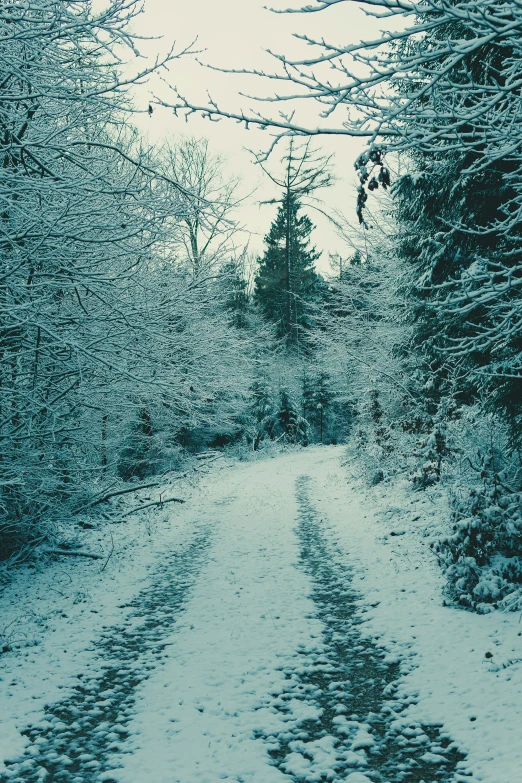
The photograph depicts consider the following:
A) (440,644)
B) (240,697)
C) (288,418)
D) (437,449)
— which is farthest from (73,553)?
(288,418)

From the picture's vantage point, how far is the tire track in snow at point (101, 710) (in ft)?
12.8

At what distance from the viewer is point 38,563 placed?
9117 mm

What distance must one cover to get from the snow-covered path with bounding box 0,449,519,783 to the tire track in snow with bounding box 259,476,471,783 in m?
0.01

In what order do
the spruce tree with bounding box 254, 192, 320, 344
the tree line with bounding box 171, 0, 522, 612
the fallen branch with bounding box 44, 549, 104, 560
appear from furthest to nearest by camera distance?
the spruce tree with bounding box 254, 192, 320, 344
the fallen branch with bounding box 44, 549, 104, 560
the tree line with bounding box 171, 0, 522, 612

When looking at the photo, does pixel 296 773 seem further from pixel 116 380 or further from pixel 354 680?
pixel 116 380

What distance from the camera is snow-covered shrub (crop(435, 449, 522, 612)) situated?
628 cm

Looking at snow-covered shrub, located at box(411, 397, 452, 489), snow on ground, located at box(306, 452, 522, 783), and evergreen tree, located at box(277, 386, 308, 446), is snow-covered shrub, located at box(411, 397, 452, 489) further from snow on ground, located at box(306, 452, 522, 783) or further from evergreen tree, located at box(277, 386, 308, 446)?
evergreen tree, located at box(277, 386, 308, 446)

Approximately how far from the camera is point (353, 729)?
14.0 ft

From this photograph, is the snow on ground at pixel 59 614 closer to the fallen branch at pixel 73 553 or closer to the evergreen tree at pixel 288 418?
the fallen branch at pixel 73 553

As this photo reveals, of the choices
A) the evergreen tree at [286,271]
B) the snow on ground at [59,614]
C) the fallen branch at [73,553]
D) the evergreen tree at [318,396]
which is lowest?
the snow on ground at [59,614]

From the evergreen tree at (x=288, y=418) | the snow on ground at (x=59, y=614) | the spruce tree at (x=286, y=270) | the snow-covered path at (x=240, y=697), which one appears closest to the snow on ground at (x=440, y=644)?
the snow-covered path at (x=240, y=697)

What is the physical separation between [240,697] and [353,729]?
1.09 meters

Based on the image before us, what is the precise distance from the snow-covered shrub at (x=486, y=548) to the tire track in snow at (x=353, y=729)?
4.82 ft

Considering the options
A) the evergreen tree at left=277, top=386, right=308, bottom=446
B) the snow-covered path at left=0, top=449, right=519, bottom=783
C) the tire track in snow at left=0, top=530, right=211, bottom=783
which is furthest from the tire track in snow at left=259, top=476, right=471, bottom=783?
the evergreen tree at left=277, top=386, right=308, bottom=446
